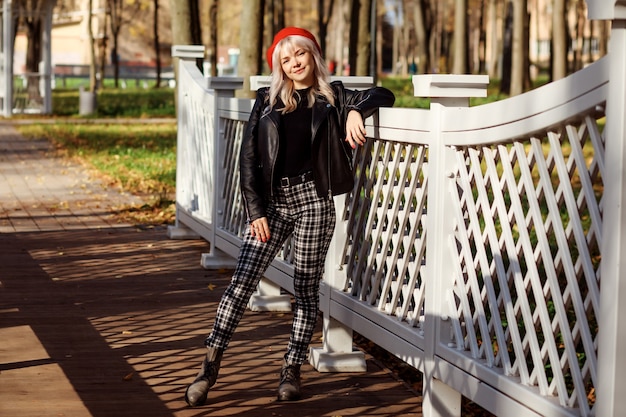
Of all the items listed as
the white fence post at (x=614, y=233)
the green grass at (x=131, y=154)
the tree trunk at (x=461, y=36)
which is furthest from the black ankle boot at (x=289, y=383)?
the tree trunk at (x=461, y=36)

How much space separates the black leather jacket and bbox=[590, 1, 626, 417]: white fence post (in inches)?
87.3

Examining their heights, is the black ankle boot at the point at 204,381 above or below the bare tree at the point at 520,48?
below

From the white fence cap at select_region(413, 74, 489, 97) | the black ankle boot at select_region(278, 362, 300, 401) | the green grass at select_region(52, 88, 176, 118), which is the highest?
the white fence cap at select_region(413, 74, 489, 97)

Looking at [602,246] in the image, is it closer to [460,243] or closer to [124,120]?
[460,243]

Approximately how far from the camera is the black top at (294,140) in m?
5.74

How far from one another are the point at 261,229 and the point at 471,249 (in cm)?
99

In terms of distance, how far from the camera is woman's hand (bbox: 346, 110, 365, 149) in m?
5.65

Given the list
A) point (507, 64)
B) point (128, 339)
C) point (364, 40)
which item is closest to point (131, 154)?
point (364, 40)

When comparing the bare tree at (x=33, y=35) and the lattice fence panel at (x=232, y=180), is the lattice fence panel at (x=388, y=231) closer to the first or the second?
the lattice fence panel at (x=232, y=180)

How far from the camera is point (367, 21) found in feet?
97.3

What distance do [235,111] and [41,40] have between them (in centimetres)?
2908

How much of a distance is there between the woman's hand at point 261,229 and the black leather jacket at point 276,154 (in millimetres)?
24

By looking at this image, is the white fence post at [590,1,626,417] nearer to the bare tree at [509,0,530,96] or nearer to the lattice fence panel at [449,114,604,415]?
the lattice fence panel at [449,114,604,415]

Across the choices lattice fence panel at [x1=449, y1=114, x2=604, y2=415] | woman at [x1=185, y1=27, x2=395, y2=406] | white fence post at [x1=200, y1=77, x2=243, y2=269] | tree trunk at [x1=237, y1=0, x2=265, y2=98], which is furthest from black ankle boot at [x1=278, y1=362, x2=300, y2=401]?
tree trunk at [x1=237, y1=0, x2=265, y2=98]
